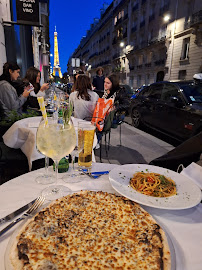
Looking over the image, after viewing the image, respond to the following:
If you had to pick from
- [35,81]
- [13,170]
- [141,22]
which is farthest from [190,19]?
[13,170]

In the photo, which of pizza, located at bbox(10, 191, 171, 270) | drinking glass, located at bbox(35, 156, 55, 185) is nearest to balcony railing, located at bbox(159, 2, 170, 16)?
drinking glass, located at bbox(35, 156, 55, 185)

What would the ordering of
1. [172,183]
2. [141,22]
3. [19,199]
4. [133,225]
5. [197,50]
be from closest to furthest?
[133,225] → [19,199] → [172,183] → [197,50] → [141,22]

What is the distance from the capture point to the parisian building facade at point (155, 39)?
24.2 meters

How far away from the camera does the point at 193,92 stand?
5711 millimetres

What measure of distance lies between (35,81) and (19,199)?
562 cm

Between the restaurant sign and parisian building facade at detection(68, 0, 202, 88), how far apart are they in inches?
875

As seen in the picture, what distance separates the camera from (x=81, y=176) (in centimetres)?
121

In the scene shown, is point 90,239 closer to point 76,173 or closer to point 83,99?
point 76,173

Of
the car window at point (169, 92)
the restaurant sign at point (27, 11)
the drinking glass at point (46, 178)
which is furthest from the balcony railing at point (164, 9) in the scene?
the drinking glass at point (46, 178)

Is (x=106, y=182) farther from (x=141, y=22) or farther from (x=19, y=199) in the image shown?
(x=141, y=22)

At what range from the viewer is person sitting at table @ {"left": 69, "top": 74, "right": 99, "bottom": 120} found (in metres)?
4.43

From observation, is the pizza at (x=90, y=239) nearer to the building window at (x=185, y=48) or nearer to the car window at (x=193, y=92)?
the car window at (x=193, y=92)

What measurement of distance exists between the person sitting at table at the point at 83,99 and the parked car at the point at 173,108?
2590 millimetres

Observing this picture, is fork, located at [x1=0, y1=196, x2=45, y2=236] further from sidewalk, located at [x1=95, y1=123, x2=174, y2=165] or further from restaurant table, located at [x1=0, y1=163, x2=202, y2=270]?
sidewalk, located at [x1=95, y1=123, x2=174, y2=165]
